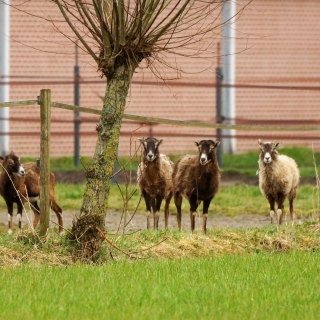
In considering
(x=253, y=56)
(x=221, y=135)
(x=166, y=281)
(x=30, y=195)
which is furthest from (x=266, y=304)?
(x=253, y=56)

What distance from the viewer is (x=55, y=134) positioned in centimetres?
2361

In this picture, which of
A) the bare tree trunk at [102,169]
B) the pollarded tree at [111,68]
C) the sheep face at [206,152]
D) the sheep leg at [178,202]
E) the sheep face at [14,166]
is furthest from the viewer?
the sheep leg at [178,202]

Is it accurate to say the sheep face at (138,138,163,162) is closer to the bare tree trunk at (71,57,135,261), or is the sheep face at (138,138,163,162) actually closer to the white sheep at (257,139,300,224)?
the white sheep at (257,139,300,224)

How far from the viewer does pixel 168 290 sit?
28.2 ft

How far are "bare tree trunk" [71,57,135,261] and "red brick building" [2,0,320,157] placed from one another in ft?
41.2

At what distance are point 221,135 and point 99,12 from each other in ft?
45.3

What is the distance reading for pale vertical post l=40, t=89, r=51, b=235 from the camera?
435 inches

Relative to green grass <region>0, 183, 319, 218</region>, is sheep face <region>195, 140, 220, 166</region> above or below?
above

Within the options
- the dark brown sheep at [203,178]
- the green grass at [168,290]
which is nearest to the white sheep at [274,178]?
the dark brown sheep at [203,178]

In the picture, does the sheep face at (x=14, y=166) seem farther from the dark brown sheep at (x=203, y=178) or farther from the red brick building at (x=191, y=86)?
the red brick building at (x=191, y=86)

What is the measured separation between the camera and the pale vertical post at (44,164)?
36.3ft

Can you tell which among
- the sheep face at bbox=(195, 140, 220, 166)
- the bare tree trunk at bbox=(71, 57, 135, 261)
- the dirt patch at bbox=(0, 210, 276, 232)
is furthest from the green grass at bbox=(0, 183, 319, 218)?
the bare tree trunk at bbox=(71, 57, 135, 261)

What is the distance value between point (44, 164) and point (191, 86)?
15772 mm

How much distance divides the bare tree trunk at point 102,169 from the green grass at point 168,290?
59cm
